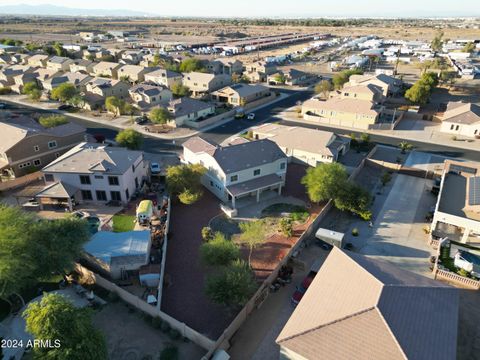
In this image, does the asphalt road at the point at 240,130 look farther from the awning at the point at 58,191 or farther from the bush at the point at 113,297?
the bush at the point at 113,297

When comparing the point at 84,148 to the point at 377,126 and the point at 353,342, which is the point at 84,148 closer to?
the point at 353,342

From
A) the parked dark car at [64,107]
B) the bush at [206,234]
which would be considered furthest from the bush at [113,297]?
the parked dark car at [64,107]

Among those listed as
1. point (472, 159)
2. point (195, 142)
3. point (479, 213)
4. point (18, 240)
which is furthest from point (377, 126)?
point (18, 240)

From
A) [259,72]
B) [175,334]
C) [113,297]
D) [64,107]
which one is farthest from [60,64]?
[175,334]

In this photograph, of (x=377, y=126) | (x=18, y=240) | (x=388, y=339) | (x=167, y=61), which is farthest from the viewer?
(x=167, y=61)

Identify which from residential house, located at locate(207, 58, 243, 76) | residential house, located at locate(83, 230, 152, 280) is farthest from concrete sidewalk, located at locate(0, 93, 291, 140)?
residential house, located at locate(83, 230, 152, 280)

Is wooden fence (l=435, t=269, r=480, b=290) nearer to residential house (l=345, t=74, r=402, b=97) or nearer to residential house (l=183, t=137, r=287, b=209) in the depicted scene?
residential house (l=183, t=137, r=287, b=209)
